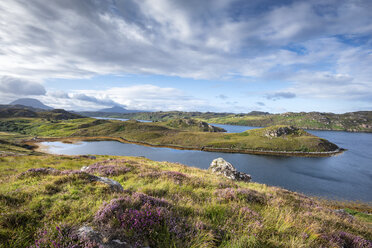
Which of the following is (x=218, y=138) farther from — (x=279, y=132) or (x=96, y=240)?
(x=96, y=240)

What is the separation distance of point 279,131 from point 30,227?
5590 inches

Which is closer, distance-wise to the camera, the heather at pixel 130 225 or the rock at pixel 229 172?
the heather at pixel 130 225

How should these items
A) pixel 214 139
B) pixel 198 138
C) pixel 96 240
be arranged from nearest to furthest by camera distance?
1. pixel 96 240
2. pixel 214 139
3. pixel 198 138

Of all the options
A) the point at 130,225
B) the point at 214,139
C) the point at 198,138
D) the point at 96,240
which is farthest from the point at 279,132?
the point at 96,240

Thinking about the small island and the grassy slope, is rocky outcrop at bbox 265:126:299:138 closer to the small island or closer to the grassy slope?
the small island

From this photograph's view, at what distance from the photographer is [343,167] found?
215 feet

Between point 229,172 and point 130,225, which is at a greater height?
point 130,225

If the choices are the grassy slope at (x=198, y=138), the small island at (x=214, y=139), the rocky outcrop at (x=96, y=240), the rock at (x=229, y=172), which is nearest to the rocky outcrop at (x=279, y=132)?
the small island at (x=214, y=139)

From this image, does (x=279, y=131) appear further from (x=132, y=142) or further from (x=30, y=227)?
(x=30, y=227)

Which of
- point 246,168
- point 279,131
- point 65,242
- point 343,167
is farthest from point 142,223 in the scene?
point 279,131

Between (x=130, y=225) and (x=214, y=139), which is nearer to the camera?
(x=130, y=225)

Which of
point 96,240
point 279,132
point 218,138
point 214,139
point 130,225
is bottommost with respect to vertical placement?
point 214,139

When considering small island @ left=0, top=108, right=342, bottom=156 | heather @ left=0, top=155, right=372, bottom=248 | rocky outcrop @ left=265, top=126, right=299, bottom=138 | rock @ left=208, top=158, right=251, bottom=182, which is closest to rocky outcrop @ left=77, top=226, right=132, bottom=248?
heather @ left=0, top=155, right=372, bottom=248

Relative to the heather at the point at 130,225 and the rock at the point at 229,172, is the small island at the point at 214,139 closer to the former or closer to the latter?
the rock at the point at 229,172
